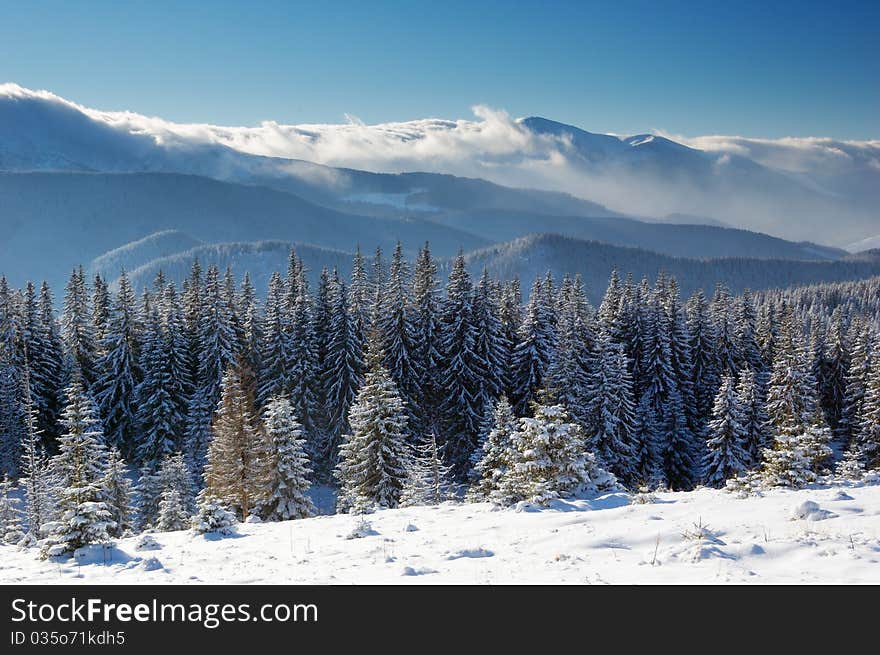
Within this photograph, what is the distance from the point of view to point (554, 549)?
1047 cm

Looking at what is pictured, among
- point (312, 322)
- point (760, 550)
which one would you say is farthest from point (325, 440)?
point (760, 550)

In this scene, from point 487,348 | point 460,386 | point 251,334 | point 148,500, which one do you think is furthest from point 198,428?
point 487,348

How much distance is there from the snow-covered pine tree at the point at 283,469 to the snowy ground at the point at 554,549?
14.3m

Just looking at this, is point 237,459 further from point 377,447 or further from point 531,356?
point 531,356

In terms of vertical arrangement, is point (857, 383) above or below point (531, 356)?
below

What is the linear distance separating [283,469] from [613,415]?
26225mm

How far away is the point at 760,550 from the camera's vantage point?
942 centimetres

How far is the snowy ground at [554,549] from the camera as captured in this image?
353 inches

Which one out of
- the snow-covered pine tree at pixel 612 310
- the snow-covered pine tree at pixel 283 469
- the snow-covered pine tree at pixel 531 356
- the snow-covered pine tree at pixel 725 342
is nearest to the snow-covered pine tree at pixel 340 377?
the snow-covered pine tree at pixel 531 356

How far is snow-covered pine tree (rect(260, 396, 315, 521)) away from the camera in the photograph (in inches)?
1102

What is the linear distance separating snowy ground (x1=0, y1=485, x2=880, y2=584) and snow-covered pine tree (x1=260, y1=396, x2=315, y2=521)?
A: 14327 mm

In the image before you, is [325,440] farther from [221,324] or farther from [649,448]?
[649,448]

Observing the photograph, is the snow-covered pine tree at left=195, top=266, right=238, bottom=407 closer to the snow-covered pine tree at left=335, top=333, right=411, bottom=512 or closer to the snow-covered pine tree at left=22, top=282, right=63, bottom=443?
the snow-covered pine tree at left=22, top=282, right=63, bottom=443

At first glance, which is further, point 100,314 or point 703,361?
point 703,361
